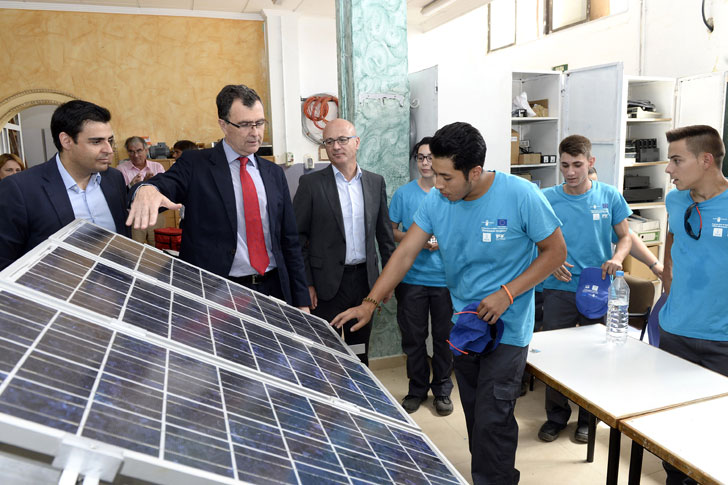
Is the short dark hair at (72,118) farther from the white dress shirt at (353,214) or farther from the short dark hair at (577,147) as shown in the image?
the short dark hair at (577,147)

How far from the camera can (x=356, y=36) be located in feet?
13.2

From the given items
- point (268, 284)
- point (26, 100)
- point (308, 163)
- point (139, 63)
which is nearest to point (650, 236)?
point (308, 163)

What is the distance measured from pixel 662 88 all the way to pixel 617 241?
141 inches

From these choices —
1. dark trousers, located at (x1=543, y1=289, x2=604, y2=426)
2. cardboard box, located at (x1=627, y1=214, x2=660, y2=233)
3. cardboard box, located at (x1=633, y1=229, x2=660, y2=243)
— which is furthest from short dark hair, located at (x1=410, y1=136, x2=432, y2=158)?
cardboard box, located at (x1=633, y1=229, x2=660, y2=243)

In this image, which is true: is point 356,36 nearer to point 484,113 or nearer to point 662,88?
point 484,113

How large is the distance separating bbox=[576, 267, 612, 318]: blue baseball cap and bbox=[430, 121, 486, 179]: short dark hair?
1333mm

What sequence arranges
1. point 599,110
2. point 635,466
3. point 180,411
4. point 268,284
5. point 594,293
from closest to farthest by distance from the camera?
point 180,411 < point 635,466 < point 268,284 < point 594,293 < point 599,110

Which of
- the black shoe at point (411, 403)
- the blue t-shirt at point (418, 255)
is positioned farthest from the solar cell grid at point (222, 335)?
the black shoe at point (411, 403)

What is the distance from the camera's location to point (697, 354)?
2512mm

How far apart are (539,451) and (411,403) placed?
0.95 metres

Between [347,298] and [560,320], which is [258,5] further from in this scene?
[560,320]

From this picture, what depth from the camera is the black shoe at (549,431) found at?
332 cm

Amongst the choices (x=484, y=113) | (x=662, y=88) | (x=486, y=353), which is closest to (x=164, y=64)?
(x=484, y=113)

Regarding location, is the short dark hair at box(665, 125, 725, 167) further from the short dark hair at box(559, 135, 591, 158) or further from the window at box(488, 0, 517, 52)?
the window at box(488, 0, 517, 52)
